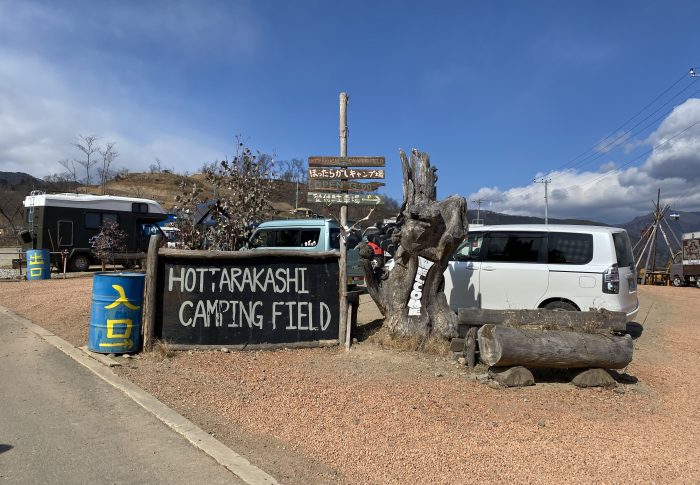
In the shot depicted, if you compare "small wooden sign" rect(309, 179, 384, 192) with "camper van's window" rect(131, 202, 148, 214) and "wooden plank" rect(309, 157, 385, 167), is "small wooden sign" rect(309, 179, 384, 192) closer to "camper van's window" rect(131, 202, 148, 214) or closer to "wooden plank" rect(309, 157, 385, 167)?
"wooden plank" rect(309, 157, 385, 167)

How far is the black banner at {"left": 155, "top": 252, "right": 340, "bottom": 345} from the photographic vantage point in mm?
6836

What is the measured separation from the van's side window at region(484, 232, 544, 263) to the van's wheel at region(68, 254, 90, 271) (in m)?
16.3

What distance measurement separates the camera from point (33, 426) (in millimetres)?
4258

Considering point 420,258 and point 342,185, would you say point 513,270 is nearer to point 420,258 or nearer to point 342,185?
point 420,258

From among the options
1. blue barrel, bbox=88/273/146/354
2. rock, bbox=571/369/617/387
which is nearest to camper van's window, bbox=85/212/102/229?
blue barrel, bbox=88/273/146/354

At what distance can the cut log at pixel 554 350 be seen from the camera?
5.39 meters

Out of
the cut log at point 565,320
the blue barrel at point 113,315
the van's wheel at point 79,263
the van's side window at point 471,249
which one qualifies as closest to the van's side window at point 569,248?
the van's side window at point 471,249

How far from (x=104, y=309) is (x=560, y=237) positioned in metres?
6.53

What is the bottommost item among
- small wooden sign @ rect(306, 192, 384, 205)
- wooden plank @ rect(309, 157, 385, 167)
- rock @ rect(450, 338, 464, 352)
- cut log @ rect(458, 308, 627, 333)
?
rock @ rect(450, 338, 464, 352)

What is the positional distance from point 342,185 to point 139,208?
44.5 feet

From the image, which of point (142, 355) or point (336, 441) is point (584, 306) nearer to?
point (336, 441)

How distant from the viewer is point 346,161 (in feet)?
31.7

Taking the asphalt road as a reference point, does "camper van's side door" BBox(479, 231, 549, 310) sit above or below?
above

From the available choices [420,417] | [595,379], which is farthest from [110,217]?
[595,379]
